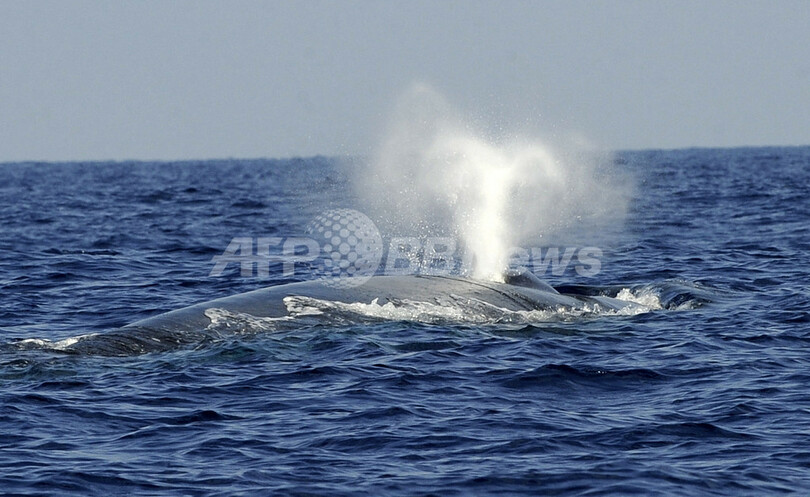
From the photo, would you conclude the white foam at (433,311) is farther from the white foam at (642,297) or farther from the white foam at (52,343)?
the white foam at (52,343)

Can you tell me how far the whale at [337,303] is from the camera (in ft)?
52.7

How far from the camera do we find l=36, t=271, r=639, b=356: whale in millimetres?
16062

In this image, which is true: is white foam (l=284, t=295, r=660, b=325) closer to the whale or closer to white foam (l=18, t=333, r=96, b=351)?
the whale

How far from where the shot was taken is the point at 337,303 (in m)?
18.5

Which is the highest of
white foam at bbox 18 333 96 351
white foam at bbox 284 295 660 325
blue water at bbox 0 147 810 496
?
white foam at bbox 284 295 660 325

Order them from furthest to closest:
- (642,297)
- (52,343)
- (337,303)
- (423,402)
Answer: (642,297), (337,303), (52,343), (423,402)

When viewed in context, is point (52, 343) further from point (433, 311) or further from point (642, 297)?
point (642, 297)

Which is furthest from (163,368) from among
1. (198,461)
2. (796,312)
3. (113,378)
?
(796,312)

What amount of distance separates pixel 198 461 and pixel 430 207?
5121 centimetres

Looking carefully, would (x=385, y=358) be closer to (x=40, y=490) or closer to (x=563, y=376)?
(x=563, y=376)

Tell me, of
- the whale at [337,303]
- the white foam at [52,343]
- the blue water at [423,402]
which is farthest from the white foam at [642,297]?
the white foam at [52,343]

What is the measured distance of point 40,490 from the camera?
10297 mm

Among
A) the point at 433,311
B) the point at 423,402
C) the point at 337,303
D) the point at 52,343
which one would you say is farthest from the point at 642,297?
the point at 52,343

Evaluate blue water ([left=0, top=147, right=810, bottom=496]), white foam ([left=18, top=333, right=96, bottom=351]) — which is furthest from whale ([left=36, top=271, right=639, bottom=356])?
blue water ([left=0, top=147, right=810, bottom=496])
